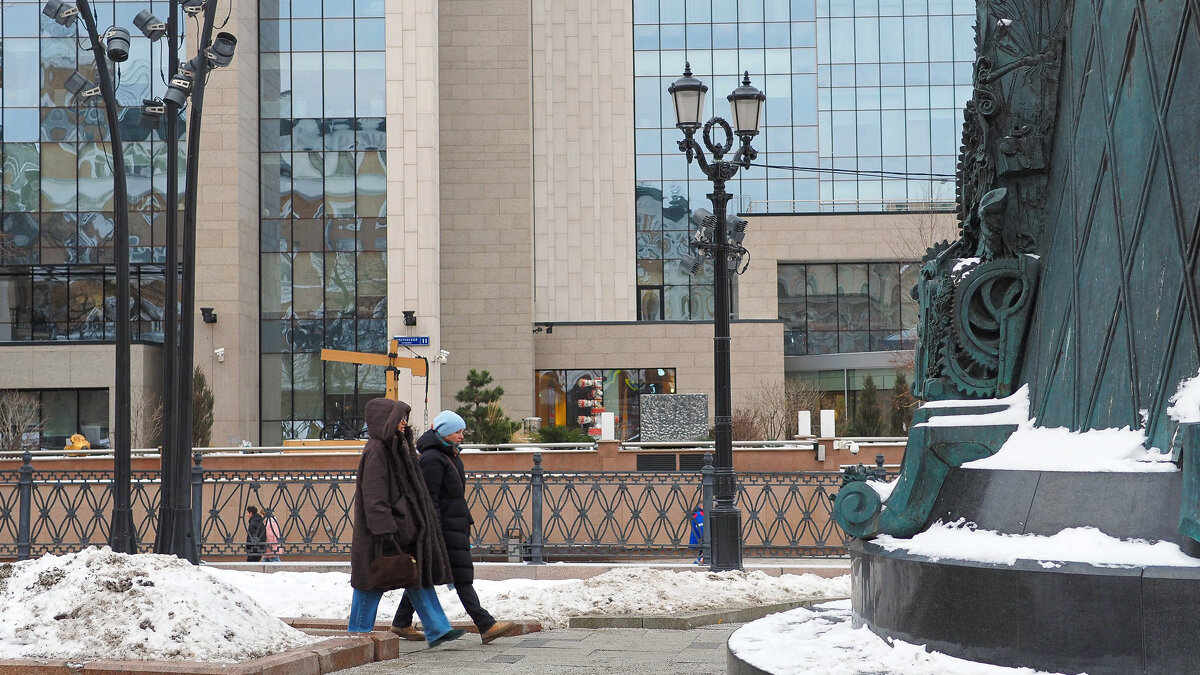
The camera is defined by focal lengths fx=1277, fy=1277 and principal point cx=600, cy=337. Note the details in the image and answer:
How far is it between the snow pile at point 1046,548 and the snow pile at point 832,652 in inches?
15.2

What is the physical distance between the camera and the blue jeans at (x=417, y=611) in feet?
28.7

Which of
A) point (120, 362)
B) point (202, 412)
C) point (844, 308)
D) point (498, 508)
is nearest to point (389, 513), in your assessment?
point (120, 362)

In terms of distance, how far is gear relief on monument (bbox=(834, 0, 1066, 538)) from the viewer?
18.2ft

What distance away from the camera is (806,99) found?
6159cm

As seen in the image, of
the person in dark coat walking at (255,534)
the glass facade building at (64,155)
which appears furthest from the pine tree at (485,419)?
the person in dark coat walking at (255,534)

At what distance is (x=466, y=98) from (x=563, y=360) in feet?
38.9

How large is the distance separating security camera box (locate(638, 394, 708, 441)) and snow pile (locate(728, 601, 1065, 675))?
84.0 ft

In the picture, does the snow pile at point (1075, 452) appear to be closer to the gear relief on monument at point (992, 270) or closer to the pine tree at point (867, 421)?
the gear relief on monument at point (992, 270)

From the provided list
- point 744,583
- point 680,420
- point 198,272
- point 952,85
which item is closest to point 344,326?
point 198,272

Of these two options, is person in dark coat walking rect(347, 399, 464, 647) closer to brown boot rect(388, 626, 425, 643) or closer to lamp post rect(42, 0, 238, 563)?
brown boot rect(388, 626, 425, 643)

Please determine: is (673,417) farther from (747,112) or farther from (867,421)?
(747,112)

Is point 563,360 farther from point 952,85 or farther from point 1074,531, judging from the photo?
point 1074,531

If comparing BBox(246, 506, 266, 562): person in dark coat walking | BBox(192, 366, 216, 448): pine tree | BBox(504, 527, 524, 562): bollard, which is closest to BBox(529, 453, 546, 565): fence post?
BBox(504, 527, 524, 562): bollard

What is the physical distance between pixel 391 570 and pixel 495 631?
1.31 meters
